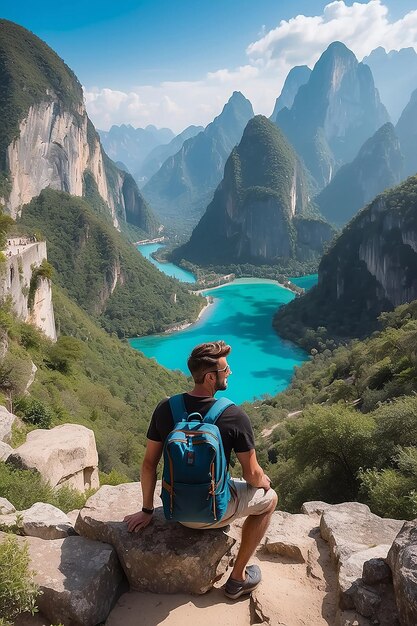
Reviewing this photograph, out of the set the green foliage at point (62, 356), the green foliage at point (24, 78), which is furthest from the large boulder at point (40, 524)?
the green foliage at point (24, 78)

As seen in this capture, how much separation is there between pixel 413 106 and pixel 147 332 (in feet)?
581

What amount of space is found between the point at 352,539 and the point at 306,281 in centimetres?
9385

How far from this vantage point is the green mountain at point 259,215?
112 meters

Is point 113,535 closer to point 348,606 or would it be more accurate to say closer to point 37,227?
point 348,606

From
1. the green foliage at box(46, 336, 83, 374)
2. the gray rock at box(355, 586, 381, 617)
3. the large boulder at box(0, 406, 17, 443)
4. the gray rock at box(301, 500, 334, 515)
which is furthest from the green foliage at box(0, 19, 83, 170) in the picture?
the gray rock at box(355, 586, 381, 617)

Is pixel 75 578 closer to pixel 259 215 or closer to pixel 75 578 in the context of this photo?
pixel 75 578

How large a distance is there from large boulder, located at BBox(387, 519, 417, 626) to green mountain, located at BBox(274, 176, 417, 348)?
162ft

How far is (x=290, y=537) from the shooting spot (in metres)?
3.95

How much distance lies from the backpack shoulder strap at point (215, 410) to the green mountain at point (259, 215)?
107 m

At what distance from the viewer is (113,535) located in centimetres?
317

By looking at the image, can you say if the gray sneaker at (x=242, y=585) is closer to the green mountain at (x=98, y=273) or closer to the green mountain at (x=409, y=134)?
the green mountain at (x=98, y=273)

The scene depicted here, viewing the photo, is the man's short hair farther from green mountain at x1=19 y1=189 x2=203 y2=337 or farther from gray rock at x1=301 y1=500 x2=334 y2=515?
green mountain at x1=19 y1=189 x2=203 y2=337

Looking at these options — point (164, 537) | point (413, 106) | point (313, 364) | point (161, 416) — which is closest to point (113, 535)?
point (164, 537)

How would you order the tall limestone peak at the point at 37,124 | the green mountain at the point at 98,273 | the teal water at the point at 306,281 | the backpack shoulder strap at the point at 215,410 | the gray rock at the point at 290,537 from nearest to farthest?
the backpack shoulder strap at the point at 215,410
the gray rock at the point at 290,537
the green mountain at the point at 98,273
the tall limestone peak at the point at 37,124
the teal water at the point at 306,281
